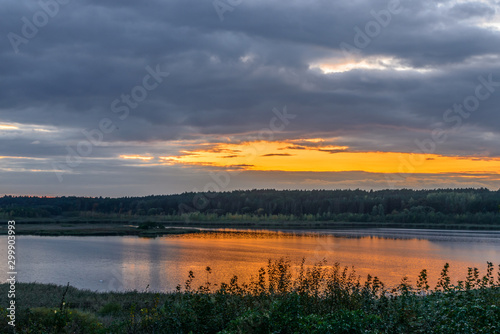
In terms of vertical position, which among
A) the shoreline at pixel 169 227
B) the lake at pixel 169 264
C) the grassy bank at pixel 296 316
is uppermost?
the grassy bank at pixel 296 316

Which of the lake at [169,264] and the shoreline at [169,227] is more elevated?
the lake at [169,264]

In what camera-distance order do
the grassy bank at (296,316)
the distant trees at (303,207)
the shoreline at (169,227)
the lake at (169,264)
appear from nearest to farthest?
the grassy bank at (296,316) < the lake at (169,264) < the shoreline at (169,227) < the distant trees at (303,207)

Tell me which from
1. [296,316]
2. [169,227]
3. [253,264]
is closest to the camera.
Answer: [296,316]

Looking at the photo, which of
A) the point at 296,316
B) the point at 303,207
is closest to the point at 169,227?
the point at 303,207

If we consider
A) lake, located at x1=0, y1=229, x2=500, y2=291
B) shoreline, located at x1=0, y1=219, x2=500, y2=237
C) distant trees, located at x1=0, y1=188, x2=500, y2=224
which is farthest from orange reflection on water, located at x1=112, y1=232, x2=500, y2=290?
distant trees, located at x1=0, y1=188, x2=500, y2=224

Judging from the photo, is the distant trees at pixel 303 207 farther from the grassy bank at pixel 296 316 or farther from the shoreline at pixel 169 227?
the grassy bank at pixel 296 316

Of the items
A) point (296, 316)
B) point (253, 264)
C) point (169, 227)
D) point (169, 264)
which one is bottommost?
point (169, 227)

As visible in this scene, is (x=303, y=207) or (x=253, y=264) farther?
(x=303, y=207)

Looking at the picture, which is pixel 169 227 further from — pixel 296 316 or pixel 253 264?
pixel 296 316

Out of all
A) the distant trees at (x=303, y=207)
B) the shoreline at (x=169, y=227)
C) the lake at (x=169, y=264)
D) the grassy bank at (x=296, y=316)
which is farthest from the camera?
the distant trees at (x=303, y=207)

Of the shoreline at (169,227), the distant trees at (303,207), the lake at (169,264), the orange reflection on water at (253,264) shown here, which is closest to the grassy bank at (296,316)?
the lake at (169,264)

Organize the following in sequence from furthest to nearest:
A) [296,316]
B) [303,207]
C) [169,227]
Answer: [303,207] < [169,227] < [296,316]

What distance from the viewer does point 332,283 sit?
51.9ft

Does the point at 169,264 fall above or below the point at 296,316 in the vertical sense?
below
